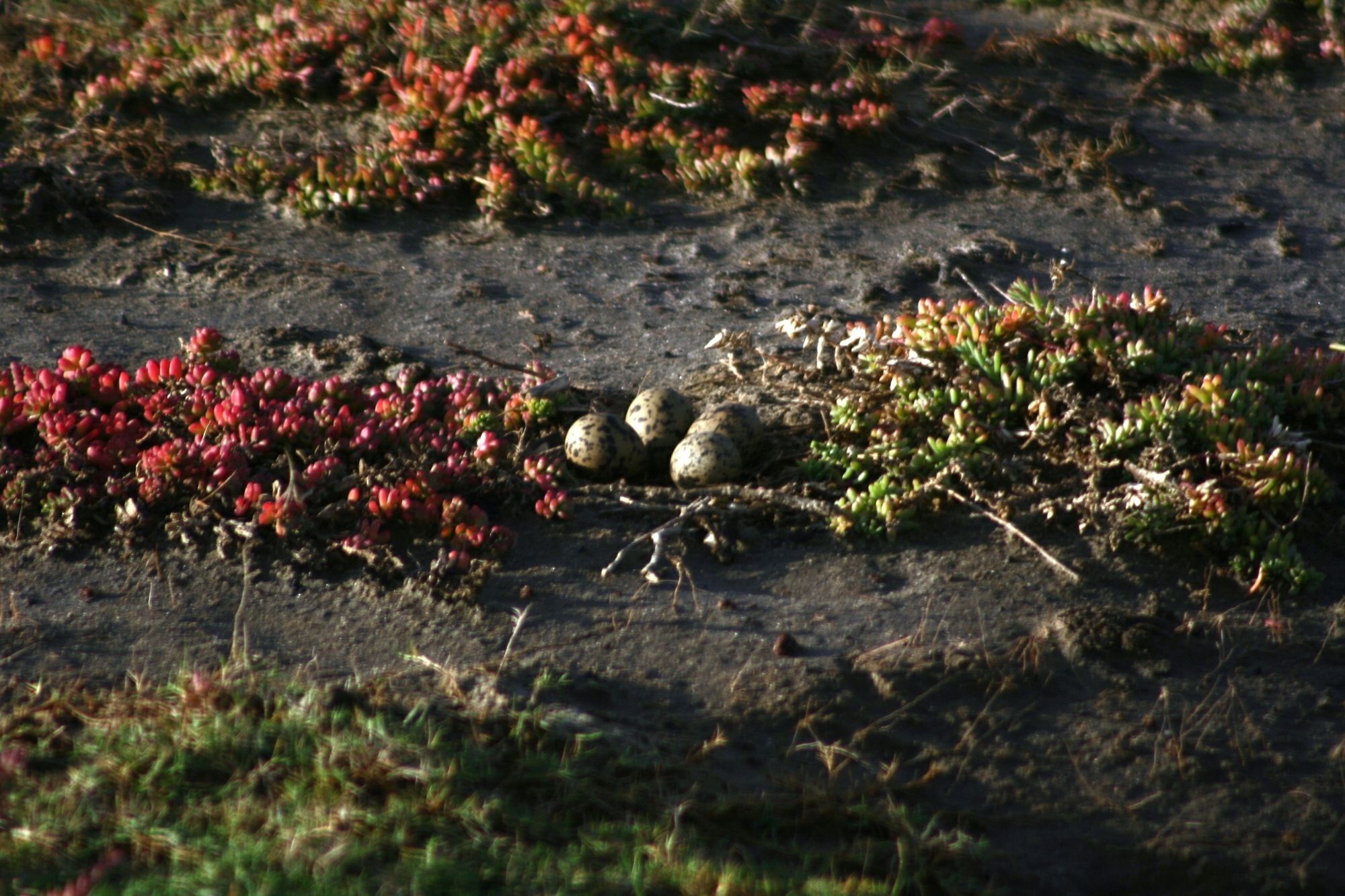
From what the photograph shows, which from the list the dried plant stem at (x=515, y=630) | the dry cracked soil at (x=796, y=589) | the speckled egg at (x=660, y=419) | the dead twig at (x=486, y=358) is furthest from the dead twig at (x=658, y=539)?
the dead twig at (x=486, y=358)

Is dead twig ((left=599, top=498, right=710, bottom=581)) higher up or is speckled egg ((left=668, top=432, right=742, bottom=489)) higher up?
speckled egg ((left=668, top=432, right=742, bottom=489))

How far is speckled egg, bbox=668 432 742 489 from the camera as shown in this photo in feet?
15.2

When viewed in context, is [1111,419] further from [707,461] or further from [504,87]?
[504,87]

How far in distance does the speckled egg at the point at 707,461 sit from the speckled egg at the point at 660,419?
0.82ft

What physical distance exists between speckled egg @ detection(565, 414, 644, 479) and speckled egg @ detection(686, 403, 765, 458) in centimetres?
26

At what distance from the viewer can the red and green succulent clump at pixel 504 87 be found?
7.45 m

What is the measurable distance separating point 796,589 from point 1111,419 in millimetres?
1455

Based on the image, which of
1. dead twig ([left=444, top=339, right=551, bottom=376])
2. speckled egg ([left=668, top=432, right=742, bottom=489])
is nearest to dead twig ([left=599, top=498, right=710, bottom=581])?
speckled egg ([left=668, top=432, right=742, bottom=489])

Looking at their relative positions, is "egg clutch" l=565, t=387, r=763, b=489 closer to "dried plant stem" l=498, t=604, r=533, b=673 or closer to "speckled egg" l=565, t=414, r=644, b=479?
"speckled egg" l=565, t=414, r=644, b=479

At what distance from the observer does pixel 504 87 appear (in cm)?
768

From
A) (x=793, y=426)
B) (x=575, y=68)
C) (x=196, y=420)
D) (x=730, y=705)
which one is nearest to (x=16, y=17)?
(x=575, y=68)

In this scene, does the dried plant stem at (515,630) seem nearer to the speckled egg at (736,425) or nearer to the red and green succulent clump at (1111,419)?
the speckled egg at (736,425)

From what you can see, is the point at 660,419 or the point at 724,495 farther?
the point at 660,419

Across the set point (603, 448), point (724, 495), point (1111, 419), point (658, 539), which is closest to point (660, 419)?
point (603, 448)
